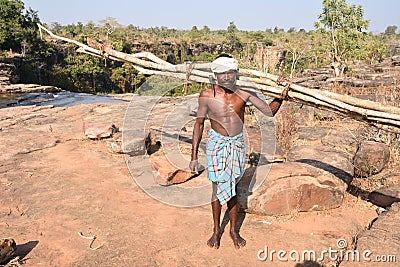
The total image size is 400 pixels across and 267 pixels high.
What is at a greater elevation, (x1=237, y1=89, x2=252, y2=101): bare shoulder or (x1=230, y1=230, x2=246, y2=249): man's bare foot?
(x1=237, y1=89, x2=252, y2=101): bare shoulder

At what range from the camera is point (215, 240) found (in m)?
2.59

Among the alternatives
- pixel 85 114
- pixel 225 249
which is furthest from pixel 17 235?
pixel 85 114

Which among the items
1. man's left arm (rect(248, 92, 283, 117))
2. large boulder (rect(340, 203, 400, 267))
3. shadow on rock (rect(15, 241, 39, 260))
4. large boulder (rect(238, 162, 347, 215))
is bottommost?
shadow on rock (rect(15, 241, 39, 260))

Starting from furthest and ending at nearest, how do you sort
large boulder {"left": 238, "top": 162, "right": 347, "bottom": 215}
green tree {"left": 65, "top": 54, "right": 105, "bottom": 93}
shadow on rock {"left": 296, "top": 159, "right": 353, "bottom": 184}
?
green tree {"left": 65, "top": 54, "right": 105, "bottom": 93}
shadow on rock {"left": 296, "top": 159, "right": 353, "bottom": 184}
large boulder {"left": 238, "top": 162, "right": 347, "bottom": 215}

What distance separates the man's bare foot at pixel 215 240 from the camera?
257cm

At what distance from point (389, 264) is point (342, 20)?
12.6m

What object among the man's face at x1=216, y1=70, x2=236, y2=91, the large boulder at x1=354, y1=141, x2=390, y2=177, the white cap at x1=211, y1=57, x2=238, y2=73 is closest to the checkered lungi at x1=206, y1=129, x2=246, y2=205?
the man's face at x1=216, y1=70, x2=236, y2=91

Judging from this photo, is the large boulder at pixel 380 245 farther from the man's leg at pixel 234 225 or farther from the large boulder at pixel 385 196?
the man's leg at pixel 234 225

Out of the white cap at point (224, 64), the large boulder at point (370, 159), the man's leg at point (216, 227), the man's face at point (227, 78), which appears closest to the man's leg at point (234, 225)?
the man's leg at point (216, 227)

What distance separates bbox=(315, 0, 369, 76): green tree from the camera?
1248 centimetres

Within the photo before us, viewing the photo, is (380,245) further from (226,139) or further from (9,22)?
(9,22)

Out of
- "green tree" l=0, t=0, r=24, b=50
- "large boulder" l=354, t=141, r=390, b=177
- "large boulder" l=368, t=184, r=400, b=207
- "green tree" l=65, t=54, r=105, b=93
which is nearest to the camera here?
"large boulder" l=368, t=184, r=400, b=207

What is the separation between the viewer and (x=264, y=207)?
9.82 feet

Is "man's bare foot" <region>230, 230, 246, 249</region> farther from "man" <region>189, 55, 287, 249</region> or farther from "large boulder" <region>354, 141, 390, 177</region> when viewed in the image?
"large boulder" <region>354, 141, 390, 177</region>
